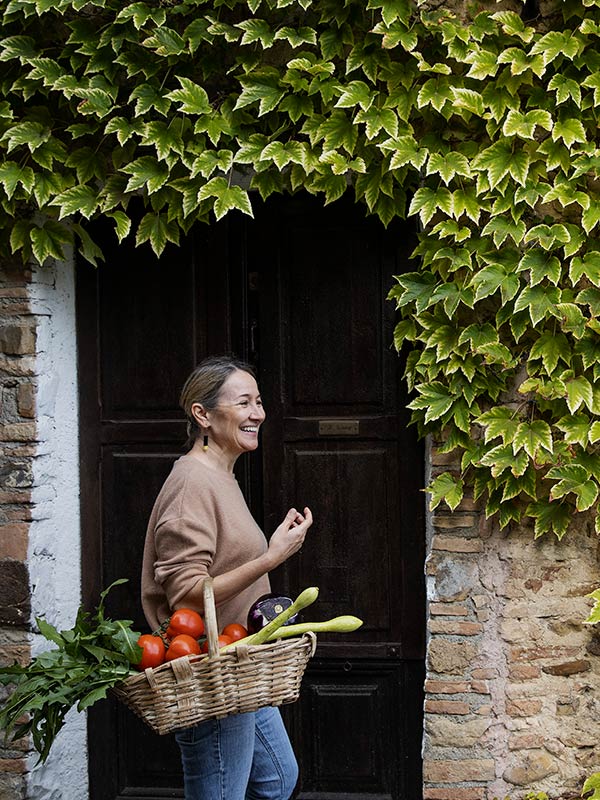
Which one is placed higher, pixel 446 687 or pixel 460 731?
pixel 446 687

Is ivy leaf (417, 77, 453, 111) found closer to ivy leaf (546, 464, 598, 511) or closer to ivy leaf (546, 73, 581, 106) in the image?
→ ivy leaf (546, 73, 581, 106)

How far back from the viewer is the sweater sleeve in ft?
10.4

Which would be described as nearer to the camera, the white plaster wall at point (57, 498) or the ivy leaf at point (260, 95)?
the ivy leaf at point (260, 95)

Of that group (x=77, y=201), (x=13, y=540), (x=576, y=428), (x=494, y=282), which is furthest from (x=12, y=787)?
(x=494, y=282)

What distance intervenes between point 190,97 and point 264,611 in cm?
175

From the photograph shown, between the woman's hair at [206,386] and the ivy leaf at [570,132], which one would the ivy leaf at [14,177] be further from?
the ivy leaf at [570,132]

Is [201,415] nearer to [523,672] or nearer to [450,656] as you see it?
[450,656]

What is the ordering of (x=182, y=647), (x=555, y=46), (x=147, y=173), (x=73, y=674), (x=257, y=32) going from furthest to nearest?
(x=147, y=173) → (x=257, y=32) → (x=555, y=46) → (x=73, y=674) → (x=182, y=647)

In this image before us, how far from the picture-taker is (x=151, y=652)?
10.2ft

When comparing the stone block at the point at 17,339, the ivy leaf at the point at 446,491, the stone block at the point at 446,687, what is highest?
the stone block at the point at 17,339

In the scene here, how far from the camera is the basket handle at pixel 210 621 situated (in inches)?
115

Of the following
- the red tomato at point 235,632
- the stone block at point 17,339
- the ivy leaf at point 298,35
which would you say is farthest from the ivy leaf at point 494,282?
the stone block at point 17,339

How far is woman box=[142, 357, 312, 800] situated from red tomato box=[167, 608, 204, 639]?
0.06 meters

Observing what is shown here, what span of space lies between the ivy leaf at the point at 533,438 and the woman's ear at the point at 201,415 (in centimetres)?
103
